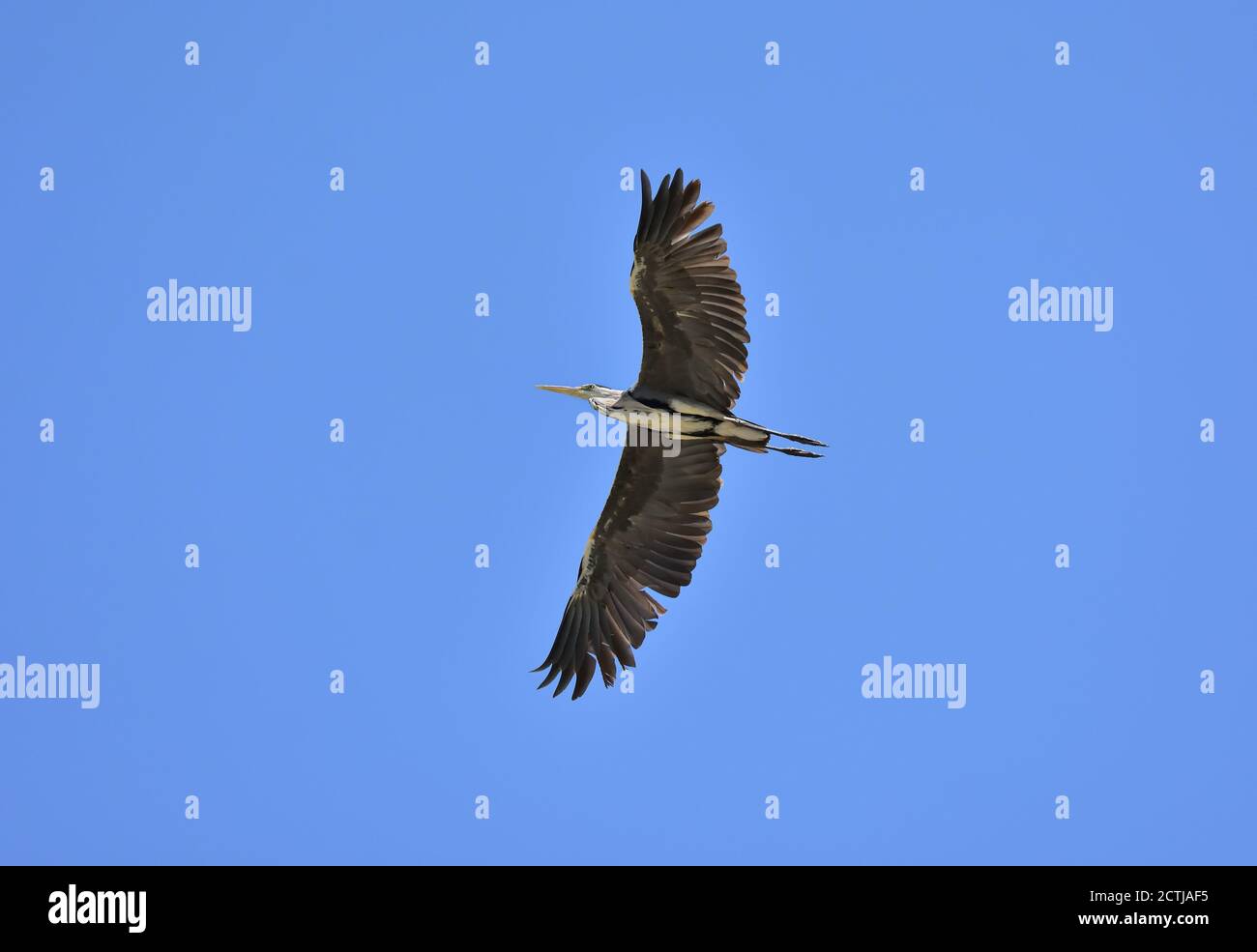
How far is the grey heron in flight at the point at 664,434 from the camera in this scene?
15695 millimetres

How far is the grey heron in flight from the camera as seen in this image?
15.7m

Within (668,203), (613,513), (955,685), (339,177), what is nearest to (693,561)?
(613,513)

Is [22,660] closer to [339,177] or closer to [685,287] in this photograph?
[339,177]

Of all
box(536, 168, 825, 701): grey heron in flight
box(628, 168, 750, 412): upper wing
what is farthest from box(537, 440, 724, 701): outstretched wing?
box(628, 168, 750, 412): upper wing

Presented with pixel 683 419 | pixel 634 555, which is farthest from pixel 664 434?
pixel 634 555

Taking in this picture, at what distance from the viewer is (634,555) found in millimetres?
17391

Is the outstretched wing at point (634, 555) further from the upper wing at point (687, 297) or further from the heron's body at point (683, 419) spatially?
the upper wing at point (687, 297)

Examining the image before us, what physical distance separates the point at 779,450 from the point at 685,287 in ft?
6.73

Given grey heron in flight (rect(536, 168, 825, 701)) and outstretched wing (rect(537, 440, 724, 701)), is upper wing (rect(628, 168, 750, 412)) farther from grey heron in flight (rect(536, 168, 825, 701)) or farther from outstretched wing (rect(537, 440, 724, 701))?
outstretched wing (rect(537, 440, 724, 701))

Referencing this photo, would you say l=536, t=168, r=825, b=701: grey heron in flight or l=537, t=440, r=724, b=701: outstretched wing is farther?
l=537, t=440, r=724, b=701: outstretched wing

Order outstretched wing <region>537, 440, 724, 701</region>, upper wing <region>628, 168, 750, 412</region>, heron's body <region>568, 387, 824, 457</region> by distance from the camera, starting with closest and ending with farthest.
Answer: upper wing <region>628, 168, 750, 412</region> → heron's body <region>568, 387, 824, 457</region> → outstretched wing <region>537, 440, 724, 701</region>

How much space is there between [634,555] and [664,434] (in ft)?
4.73

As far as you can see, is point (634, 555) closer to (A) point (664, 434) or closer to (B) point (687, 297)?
(A) point (664, 434)

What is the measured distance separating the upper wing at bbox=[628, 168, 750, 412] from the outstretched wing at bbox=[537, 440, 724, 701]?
3.39ft
